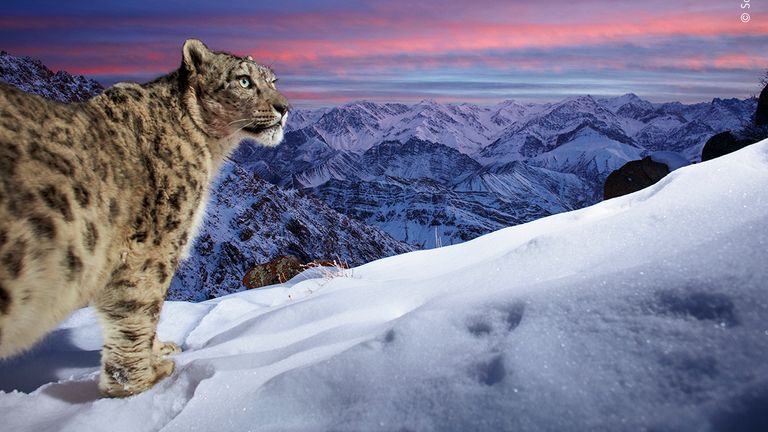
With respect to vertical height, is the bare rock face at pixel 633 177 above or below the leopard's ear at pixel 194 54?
below

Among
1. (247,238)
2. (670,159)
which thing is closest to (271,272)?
(670,159)

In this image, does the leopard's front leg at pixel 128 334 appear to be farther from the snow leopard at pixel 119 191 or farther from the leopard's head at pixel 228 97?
the leopard's head at pixel 228 97

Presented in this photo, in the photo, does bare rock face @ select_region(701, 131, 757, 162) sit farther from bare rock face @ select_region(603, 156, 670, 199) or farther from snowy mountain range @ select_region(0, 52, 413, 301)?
snowy mountain range @ select_region(0, 52, 413, 301)

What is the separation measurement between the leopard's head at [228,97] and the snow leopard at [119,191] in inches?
0.5

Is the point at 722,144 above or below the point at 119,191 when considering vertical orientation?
below

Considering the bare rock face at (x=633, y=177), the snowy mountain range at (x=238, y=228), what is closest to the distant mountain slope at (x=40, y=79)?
the snowy mountain range at (x=238, y=228)

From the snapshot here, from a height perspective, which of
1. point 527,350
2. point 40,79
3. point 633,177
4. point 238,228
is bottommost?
point 238,228

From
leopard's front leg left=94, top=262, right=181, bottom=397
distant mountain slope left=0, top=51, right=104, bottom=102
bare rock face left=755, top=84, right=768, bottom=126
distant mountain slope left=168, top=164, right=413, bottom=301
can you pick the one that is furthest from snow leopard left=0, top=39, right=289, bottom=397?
distant mountain slope left=0, top=51, right=104, bottom=102

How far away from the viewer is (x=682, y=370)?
90.4 inches

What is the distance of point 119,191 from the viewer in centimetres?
424

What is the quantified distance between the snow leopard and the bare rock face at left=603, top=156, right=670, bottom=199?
30461 millimetres

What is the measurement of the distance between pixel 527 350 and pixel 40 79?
199 m

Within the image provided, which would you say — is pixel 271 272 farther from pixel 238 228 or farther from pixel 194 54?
pixel 238 228

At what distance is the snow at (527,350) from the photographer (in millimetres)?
2312
